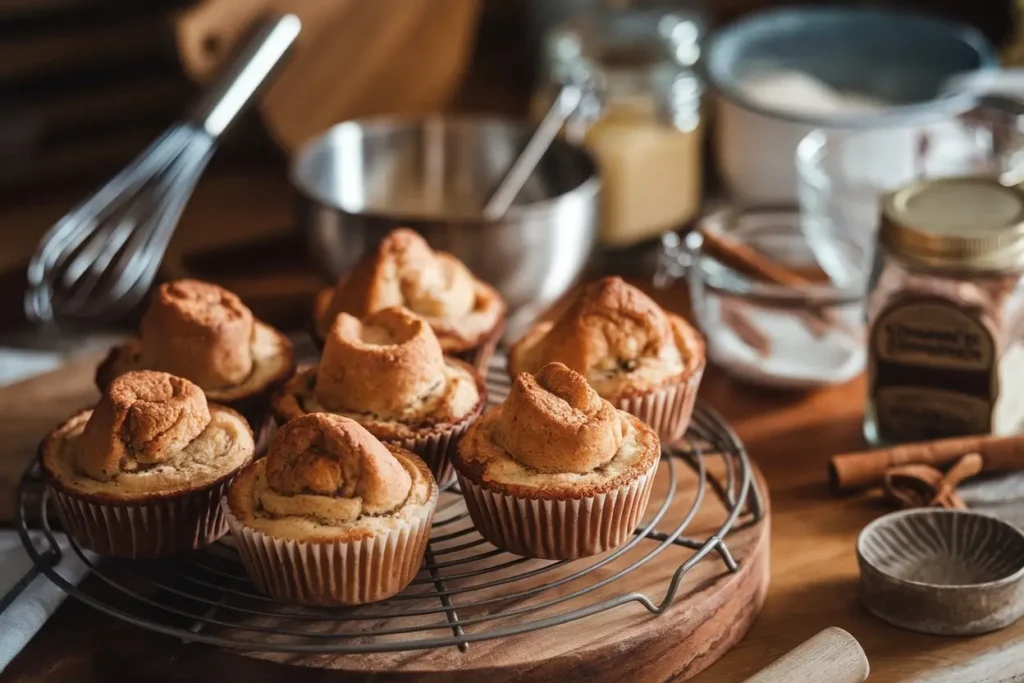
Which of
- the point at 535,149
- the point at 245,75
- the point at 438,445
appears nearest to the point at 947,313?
the point at 438,445

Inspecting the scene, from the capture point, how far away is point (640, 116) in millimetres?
2846

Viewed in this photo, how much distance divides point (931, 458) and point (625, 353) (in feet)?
1.69

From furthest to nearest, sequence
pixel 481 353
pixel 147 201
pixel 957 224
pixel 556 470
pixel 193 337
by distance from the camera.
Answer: pixel 147 201 < pixel 481 353 < pixel 957 224 < pixel 193 337 < pixel 556 470

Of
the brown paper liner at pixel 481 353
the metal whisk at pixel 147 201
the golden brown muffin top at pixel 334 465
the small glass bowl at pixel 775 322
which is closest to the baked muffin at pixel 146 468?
A: the golden brown muffin top at pixel 334 465

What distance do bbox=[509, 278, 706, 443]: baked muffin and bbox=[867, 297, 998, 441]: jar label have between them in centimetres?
33

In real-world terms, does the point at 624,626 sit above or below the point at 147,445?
below

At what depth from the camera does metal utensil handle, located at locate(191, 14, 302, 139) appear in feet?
7.75

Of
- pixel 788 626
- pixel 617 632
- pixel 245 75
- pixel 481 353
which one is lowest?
pixel 788 626

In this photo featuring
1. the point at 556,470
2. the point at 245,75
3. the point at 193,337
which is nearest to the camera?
the point at 556,470

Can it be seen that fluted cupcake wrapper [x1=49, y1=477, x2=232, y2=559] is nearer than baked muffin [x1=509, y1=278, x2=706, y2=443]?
Yes

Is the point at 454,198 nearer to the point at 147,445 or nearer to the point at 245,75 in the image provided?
the point at 245,75

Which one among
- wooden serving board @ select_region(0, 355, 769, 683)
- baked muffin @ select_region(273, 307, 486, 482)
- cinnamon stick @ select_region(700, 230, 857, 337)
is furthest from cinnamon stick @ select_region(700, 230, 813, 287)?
baked muffin @ select_region(273, 307, 486, 482)

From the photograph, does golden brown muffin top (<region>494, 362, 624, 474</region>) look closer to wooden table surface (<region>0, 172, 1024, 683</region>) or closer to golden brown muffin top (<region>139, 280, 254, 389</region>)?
wooden table surface (<region>0, 172, 1024, 683</region>)

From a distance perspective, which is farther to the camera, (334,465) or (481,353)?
(481,353)
